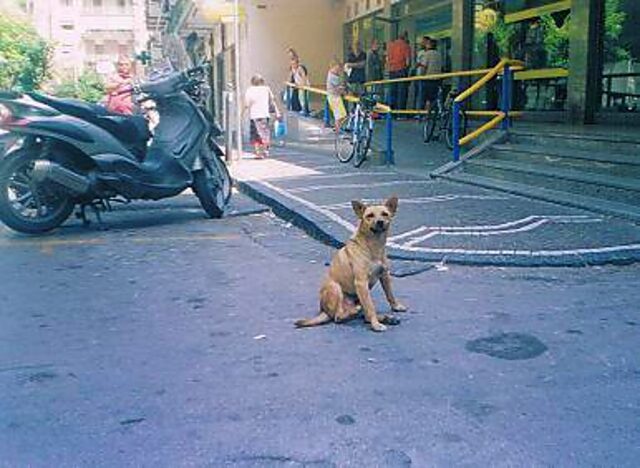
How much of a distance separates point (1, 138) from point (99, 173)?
1153 millimetres

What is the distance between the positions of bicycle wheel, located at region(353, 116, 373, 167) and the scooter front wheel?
4619mm

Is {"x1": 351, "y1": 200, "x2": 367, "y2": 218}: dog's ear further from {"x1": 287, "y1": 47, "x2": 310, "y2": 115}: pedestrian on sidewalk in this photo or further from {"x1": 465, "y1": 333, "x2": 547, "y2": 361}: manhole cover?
{"x1": 287, "y1": 47, "x2": 310, "y2": 115}: pedestrian on sidewalk

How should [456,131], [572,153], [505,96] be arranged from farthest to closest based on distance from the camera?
[456,131], [505,96], [572,153]

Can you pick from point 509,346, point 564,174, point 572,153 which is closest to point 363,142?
point 572,153

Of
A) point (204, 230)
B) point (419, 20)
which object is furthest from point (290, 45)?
point (204, 230)

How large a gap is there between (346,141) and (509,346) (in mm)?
10212

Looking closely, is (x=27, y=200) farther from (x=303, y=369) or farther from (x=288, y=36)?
(x=288, y=36)

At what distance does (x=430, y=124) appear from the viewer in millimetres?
14492

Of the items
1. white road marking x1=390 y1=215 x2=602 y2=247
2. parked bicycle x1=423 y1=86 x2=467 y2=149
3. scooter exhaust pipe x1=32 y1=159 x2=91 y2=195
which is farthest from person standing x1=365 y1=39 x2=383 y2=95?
scooter exhaust pipe x1=32 y1=159 x2=91 y2=195

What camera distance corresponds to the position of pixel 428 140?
48.2ft

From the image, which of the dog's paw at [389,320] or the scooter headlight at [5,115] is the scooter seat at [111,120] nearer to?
the scooter headlight at [5,115]

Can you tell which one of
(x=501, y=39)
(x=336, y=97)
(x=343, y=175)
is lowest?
(x=343, y=175)

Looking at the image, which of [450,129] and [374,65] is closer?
[450,129]

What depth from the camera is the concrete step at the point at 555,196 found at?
7.70m
